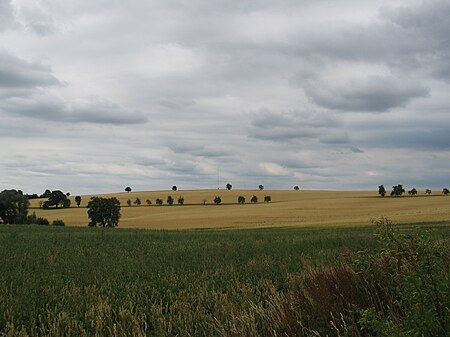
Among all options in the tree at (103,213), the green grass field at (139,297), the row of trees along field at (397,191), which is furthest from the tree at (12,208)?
the row of trees along field at (397,191)

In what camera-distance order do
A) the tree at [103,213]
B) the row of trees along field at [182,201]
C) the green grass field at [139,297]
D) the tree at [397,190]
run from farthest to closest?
the row of trees along field at [182,201]
the tree at [397,190]
the tree at [103,213]
the green grass field at [139,297]

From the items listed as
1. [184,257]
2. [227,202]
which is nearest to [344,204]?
[227,202]

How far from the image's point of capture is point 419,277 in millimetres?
4824

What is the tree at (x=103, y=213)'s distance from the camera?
275 ft

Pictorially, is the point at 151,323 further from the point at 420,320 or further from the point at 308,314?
the point at 420,320

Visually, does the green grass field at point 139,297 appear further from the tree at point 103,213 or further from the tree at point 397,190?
the tree at point 397,190

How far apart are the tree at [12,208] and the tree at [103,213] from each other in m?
11.7

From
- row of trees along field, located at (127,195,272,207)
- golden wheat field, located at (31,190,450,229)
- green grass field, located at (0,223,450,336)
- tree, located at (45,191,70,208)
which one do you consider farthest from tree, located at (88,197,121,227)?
green grass field, located at (0,223,450,336)

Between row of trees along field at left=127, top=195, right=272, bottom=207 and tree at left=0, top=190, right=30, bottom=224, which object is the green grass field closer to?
tree at left=0, top=190, right=30, bottom=224

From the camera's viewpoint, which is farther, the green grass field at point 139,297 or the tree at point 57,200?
the tree at point 57,200

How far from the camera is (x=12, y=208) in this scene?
79.2 m

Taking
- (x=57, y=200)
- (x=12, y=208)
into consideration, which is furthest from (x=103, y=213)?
(x=57, y=200)

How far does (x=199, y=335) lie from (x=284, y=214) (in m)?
81.5

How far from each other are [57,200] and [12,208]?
5167 centimetres
